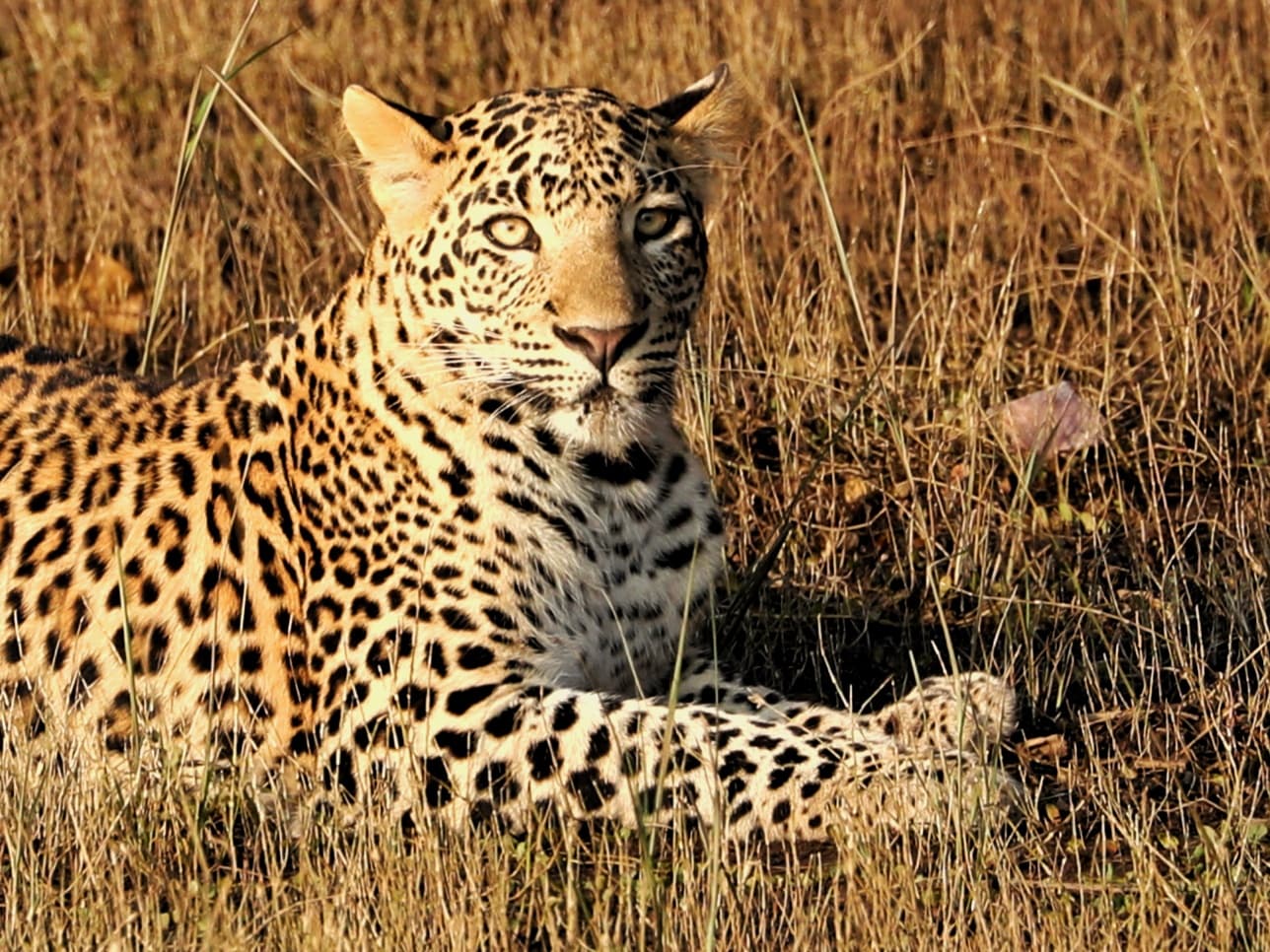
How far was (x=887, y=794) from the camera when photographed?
17.9 ft

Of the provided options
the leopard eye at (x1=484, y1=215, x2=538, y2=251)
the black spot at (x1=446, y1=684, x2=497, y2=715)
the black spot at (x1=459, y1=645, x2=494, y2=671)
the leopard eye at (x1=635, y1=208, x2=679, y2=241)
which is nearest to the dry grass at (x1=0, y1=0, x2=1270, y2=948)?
the black spot at (x1=446, y1=684, x2=497, y2=715)

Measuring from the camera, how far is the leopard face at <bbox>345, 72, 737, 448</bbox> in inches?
225

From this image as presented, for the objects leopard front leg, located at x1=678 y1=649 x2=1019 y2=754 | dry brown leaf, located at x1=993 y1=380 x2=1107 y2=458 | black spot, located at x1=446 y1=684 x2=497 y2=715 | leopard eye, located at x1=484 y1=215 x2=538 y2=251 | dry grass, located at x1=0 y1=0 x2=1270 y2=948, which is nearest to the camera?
dry grass, located at x1=0 y1=0 x2=1270 y2=948

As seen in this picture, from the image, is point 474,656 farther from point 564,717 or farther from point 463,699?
point 564,717

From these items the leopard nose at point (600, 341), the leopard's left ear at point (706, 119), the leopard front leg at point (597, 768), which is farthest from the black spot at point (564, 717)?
the leopard's left ear at point (706, 119)

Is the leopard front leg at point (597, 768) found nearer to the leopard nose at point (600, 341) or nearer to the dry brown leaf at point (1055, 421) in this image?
the leopard nose at point (600, 341)

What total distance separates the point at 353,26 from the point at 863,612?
5283mm

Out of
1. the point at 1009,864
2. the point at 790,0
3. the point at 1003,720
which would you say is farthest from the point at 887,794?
the point at 790,0

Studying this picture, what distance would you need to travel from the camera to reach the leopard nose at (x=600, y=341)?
563 centimetres

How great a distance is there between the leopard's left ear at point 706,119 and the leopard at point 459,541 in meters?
0.01

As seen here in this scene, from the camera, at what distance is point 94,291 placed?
9.26 meters

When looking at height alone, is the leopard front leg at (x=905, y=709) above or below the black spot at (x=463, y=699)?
below

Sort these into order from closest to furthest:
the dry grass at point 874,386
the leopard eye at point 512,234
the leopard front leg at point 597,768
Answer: the dry grass at point 874,386
the leopard front leg at point 597,768
the leopard eye at point 512,234

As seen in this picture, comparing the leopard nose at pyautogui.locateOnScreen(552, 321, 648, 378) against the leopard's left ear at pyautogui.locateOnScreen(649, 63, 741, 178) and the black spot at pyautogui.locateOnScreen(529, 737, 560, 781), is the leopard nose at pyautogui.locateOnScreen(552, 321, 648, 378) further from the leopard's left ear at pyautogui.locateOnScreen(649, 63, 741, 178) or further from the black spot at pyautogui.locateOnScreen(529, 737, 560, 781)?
the black spot at pyautogui.locateOnScreen(529, 737, 560, 781)
